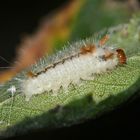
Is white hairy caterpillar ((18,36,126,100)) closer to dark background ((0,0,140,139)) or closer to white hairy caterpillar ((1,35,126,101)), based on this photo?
white hairy caterpillar ((1,35,126,101))

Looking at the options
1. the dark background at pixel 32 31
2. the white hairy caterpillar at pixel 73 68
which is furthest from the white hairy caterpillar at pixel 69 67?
the dark background at pixel 32 31

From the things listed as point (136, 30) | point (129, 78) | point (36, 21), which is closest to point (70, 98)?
point (129, 78)

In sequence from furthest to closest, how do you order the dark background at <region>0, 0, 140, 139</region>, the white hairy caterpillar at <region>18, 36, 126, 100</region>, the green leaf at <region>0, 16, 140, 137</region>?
the white hairy caterpillar at <region>18, 36, 126, 100</region>
the dark background at <region>0, 0, 140, 139</region>
the green leaf at <region>0, 16, 140, 137</region>

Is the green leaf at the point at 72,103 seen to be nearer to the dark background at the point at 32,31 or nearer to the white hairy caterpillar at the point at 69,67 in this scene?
the white hairy caterpillar at the point at 69,67

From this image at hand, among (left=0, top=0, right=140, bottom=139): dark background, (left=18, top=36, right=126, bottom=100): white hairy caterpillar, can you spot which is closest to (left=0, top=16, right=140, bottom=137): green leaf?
(left=18, top=36, right=126, bottom=100): white hairy caterpillar

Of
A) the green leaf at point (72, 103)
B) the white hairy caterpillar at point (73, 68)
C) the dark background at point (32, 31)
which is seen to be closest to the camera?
the green leaf at point (72, 103)

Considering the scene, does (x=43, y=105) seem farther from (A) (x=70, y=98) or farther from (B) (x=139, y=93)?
(B) (x=139, y=93)
